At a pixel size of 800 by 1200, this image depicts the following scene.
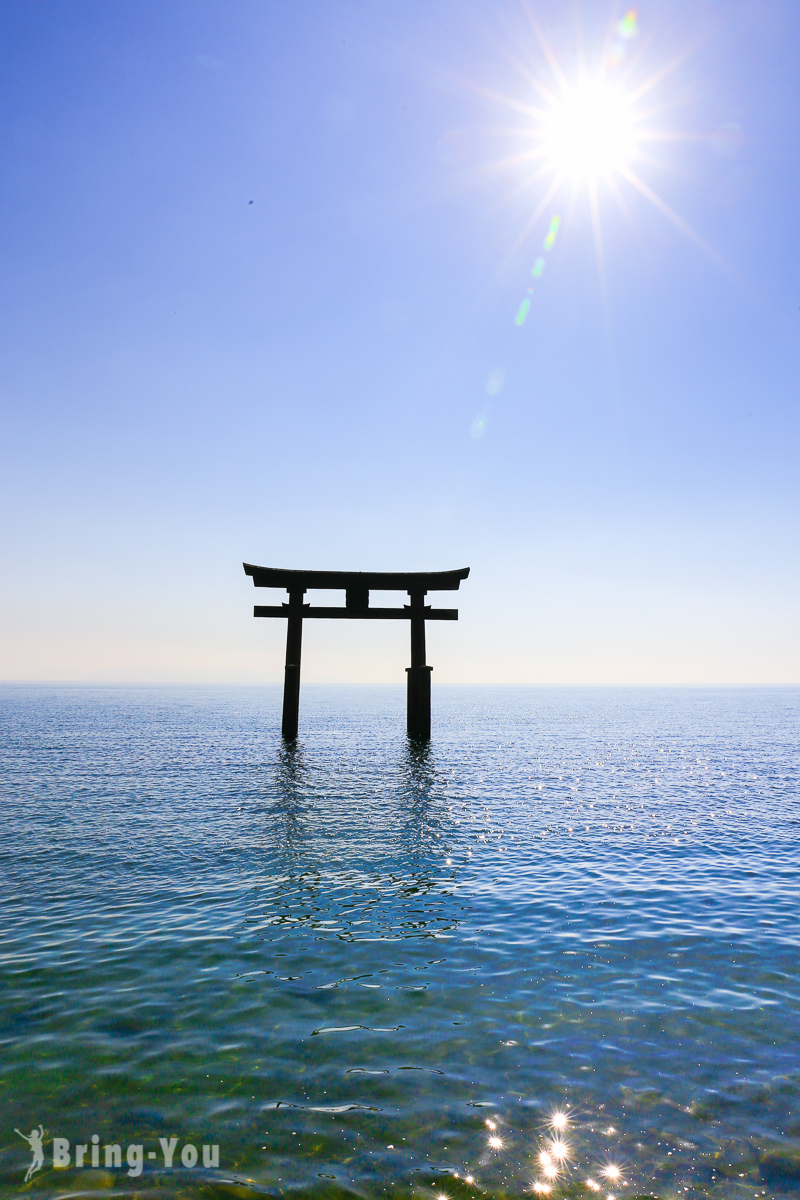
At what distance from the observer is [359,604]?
22016 mm

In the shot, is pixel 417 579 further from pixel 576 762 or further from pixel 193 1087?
pixel 193 1087

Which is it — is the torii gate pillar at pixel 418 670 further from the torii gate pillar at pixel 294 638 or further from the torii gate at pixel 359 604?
the torii gate pillar at pixel 294 638

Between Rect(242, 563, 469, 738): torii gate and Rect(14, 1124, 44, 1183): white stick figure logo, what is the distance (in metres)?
17.5

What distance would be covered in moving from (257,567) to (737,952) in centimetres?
1739

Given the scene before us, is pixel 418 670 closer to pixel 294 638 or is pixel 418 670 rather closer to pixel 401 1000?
pixel 294 638

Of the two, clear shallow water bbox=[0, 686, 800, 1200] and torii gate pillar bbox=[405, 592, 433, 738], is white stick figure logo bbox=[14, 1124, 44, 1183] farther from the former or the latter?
torii gate pillar bbox=[405, 592, 433, 738]

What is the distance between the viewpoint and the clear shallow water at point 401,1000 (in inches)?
148

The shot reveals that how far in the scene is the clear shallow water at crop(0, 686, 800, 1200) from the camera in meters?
3.77

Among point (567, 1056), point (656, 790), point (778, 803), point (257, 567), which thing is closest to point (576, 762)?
point (656, 790)

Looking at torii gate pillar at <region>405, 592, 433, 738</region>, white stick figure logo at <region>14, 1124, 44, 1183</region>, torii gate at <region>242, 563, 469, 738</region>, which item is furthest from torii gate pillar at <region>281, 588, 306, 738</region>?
white stick figure logo at <region>14, 1124, 44, 1183</region>

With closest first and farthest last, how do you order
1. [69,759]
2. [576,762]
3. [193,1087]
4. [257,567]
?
[193,1087], [257,567], [69,759], [576,762]

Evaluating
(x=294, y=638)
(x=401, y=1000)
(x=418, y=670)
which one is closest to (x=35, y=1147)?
(x=401, y=1000)

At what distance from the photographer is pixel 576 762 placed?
2542cm

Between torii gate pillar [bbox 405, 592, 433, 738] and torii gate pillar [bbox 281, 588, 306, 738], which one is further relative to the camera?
torii gate pillar [bbox 405, 592, 433, 738]
